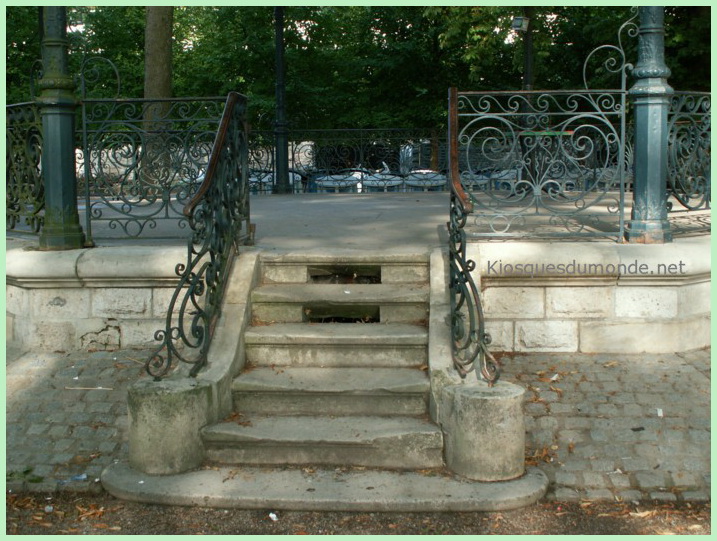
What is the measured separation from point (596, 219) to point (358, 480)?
14.7ft

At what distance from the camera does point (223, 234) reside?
6.39m

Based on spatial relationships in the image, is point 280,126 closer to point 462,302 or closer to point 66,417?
point 66,417

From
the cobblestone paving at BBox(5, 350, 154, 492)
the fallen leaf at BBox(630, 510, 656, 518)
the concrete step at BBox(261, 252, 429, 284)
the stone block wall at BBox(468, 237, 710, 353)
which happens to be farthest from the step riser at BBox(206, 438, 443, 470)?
the concrete step at BBox(261, 252, 429, 284)

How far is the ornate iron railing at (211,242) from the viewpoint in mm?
5641

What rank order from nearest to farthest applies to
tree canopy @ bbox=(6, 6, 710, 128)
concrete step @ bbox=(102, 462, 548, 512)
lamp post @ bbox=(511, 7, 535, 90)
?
concrete step @ bbox=(102, 462, 548, 512) → lamp post @ bbox=(511, 7, 535, 90) → tree canopy @ bbox=(6, 6, 710, 128)

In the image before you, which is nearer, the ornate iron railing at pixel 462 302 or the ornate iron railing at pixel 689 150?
the ornate iron railing at pixel 462 302

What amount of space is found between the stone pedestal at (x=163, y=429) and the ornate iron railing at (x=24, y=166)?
279 centimetres

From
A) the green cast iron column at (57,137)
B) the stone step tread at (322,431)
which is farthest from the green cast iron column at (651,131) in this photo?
the green cast iron column at (57,137)

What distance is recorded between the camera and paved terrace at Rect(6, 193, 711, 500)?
523cm

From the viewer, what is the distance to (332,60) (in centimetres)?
3297

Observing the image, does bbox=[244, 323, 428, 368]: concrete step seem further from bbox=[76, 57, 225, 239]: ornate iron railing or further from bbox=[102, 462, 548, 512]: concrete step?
bbox=[76, 57, 225, 239]: ornate iron railing

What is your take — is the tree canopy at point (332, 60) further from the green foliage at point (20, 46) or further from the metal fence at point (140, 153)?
the metal fence at point (140, 153)

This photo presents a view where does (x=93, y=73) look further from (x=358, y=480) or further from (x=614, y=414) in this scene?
(x=614, y=414)

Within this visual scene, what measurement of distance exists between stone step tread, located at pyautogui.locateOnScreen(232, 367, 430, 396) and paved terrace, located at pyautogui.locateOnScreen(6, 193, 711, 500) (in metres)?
0.81
